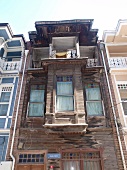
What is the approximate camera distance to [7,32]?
1227 cm

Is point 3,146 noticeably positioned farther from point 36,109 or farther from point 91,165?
point 91,165

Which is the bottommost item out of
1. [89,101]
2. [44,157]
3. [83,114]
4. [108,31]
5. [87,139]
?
[44,157]

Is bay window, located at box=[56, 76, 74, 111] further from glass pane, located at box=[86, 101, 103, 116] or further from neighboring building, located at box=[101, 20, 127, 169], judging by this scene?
neighboring building, located at box=[101, 20, 127, 169]

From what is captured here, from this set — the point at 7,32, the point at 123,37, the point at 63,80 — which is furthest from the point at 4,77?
the point at 123,37

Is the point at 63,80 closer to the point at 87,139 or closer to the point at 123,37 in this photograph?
the point at 87,139

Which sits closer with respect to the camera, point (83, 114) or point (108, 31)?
point (83, 114)

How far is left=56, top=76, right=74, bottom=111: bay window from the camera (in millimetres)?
9629

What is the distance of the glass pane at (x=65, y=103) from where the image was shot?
9.55 meters

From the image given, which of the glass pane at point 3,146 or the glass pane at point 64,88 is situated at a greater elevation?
the glass pane at point 64,88

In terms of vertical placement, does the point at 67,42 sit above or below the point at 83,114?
above

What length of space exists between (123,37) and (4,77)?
8.71 m

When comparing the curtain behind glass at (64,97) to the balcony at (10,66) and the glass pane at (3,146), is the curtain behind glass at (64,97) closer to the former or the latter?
the glass pane at (3,146)

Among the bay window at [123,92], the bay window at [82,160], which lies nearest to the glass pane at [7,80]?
the bay window at [82,160]

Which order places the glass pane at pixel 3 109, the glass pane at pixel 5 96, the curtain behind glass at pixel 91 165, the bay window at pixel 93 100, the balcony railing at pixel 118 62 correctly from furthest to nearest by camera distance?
the balcony railing at pixel 118 62 → the glass pane at pixel 5 96 → the glass pane at pixel 3 109 → the bay window at pixel 93 100 → the curtain behind glass at pixel 91 165
